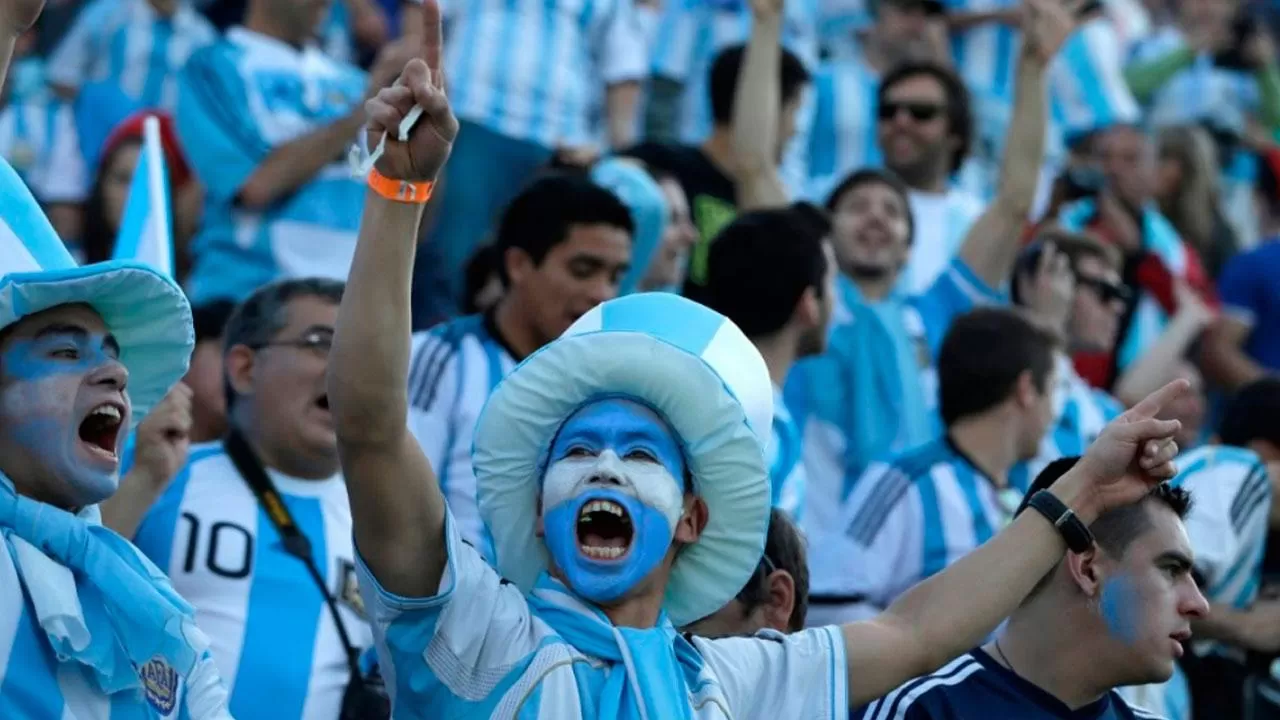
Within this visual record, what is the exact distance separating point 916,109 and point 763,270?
256 cm

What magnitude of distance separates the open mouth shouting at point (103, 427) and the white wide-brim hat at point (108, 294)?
19 cm

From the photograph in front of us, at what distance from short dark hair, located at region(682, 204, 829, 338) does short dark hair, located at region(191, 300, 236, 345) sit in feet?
4.43

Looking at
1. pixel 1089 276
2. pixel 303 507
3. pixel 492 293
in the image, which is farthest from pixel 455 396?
A: pixel 1089 276

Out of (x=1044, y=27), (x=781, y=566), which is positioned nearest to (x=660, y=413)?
(x=781, y=566)

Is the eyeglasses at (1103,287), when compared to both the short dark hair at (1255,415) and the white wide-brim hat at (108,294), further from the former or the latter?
the white wide-brim hat at (108,294)

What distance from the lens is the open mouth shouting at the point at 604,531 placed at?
13.0ft

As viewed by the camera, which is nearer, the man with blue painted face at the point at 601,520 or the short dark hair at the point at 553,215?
the man with blue painted face at the point at 601,520

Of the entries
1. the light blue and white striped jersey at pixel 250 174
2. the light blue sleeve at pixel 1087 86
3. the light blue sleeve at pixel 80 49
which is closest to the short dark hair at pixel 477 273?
the light blue and white striped jersey at pixel 250 174

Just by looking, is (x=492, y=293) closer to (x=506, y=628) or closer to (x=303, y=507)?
(x=303, y=507)

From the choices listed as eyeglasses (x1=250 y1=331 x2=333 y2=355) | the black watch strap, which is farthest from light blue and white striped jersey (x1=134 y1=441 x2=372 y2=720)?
the black watch strap

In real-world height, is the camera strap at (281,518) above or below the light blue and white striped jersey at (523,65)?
below

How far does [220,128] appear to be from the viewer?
763 centimetres

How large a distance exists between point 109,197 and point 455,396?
2634 mm

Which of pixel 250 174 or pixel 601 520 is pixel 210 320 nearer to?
pixel 250 174
